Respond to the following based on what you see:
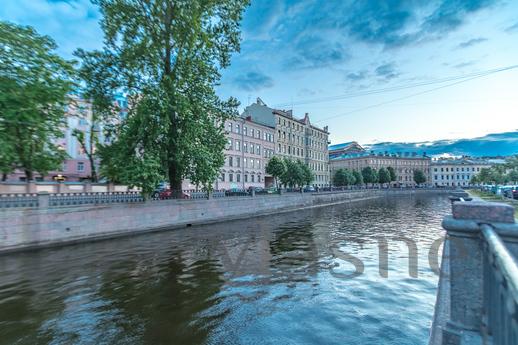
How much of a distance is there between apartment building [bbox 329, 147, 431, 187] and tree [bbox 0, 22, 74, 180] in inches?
4347

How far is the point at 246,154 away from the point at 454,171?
12864 cm

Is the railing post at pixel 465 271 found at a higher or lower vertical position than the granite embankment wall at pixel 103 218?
higher

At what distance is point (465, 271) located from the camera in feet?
11.0

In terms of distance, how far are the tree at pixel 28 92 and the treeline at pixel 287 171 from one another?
124 feet

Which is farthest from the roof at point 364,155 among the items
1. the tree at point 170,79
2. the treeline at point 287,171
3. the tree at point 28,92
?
the tree at point 28,92

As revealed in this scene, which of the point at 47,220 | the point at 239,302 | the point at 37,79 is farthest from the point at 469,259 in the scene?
the point at 37,79

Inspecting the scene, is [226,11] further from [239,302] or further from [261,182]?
[261,182]

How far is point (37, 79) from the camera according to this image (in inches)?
691

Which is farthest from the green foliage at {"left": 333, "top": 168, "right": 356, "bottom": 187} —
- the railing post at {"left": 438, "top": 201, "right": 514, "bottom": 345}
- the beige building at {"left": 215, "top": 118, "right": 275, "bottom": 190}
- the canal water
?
the railing post at {"left": 438, "top": 201, "right": 514, "bottom": 345}

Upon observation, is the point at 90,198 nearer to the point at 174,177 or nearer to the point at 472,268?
the point at 174,177

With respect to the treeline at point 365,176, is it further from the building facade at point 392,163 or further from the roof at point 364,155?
the roof at point 364,155

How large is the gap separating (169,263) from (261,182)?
50377 mm

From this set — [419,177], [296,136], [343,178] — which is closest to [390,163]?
[419,177]

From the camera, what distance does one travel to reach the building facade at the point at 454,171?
13825 cm
